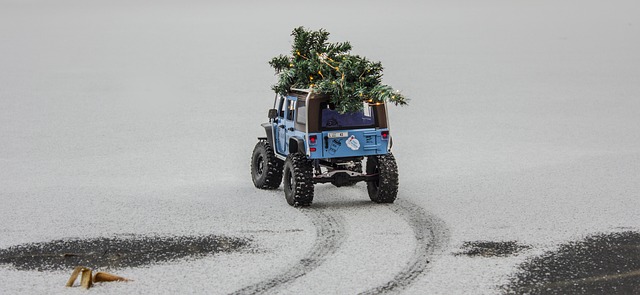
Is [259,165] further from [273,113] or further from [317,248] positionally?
[317,248]

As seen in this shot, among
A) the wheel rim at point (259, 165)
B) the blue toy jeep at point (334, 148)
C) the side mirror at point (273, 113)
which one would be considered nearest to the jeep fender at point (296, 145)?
the blue toy jeep at point (334, 148)

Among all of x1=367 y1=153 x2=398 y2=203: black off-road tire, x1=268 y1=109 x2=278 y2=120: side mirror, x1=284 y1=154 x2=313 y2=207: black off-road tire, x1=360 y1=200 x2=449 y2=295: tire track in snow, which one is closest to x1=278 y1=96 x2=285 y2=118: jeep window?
x1=268 y1=109 x2=278 y2=120: side mirror

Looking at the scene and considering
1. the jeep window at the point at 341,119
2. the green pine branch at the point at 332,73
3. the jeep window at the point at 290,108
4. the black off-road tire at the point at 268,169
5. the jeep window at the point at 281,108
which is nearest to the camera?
the green pine branch at the point at 332,73

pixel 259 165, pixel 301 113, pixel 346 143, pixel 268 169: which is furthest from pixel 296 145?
pixel 259 165

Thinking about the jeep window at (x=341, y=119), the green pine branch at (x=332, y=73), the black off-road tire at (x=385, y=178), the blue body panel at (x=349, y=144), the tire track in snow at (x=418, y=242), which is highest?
the green pine branch at (x=332, y=73)

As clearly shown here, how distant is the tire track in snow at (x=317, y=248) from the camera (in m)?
12.1

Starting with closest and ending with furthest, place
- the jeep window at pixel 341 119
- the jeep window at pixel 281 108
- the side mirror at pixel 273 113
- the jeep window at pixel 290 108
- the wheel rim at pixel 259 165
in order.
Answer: the jeep window at pixel 341 119, the jeep window at pixel 290 108, the side mirror at pixel 273 113, the jeep window at pixel 281 108, the wheel rim at pixel 259 165

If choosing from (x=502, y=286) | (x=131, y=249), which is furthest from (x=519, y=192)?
(x=131, y=249)

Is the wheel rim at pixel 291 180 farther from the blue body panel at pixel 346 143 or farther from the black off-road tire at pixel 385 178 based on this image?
the black off-road tire at pixel 385 178

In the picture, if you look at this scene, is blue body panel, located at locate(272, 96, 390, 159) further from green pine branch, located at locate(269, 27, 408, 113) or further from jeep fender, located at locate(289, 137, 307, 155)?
green pine branch, located at locate(269, 27, 408, 113)

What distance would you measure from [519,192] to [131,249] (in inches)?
321

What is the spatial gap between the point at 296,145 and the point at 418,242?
163 inches

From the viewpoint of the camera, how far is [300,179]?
666 inches

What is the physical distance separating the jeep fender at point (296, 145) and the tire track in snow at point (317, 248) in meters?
1.12
